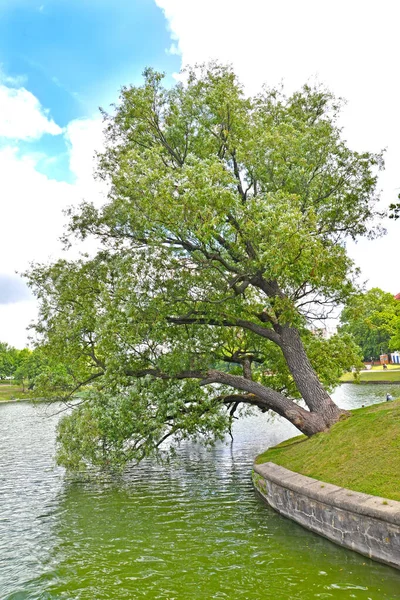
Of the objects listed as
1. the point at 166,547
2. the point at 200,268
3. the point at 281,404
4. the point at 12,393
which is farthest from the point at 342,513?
the point at 12,393

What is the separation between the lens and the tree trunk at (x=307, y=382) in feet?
51.2

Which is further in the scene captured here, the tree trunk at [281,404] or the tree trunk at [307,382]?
the tree trunk at [307,382]

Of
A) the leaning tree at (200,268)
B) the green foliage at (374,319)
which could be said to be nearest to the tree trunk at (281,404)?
the leaning tree at (200,268)

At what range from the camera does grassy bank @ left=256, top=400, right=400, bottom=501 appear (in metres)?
9.73

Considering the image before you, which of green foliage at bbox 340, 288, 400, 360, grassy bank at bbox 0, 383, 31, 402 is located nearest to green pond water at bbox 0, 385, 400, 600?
green foliage at bbox 340, 288, 400, 360

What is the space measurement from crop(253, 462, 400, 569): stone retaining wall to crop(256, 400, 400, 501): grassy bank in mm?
400

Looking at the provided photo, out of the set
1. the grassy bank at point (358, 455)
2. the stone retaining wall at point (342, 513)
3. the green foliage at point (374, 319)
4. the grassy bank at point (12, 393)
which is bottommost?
the grassy bank at point (12, 393)

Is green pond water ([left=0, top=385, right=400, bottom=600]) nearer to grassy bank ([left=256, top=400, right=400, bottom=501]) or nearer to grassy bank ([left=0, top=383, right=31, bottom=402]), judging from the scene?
grassy bank ([left=256, top=400, right=400, bottom=501])

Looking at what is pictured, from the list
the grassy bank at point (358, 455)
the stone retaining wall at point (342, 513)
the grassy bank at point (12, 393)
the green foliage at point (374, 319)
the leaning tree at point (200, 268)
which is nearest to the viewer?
the stone retaining wall at point (342, 513)

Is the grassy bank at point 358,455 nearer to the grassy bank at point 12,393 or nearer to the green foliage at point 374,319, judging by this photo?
the green foliage at point 374,319

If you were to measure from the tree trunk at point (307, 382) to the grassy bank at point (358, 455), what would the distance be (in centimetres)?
121

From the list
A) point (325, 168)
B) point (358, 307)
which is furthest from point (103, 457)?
point (325, 168)

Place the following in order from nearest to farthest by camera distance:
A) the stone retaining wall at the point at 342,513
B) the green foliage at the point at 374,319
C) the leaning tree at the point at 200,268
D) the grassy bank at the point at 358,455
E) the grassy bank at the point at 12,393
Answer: the stone retaining wall at the point at 342,513 → the grassy bank at the point at 358,455 → the leaning tree at the point at 200,268 → the green foliage at the point at 374,319 → the grassy bank at the point at 12,393

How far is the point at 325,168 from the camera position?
18.3 m
